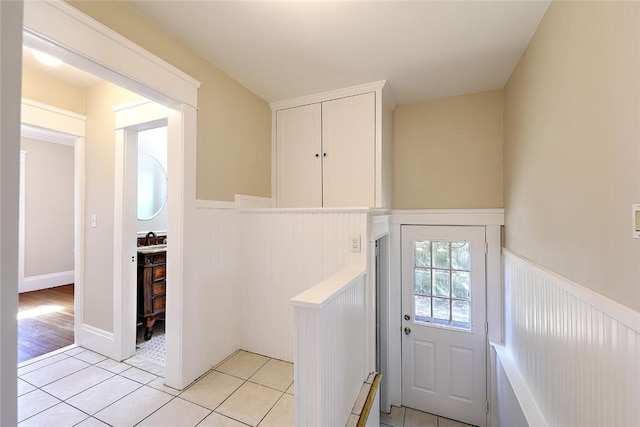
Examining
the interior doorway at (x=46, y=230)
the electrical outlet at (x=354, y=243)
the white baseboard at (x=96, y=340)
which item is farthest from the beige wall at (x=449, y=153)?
the interior doorway at (x=46, y=230)

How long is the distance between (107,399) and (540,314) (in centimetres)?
267

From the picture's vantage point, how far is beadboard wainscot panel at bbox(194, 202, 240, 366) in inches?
76.0

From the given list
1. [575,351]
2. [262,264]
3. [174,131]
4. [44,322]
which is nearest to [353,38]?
[174,131]

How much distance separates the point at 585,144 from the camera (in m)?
1.16

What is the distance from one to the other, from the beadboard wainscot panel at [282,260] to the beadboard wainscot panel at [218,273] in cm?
8

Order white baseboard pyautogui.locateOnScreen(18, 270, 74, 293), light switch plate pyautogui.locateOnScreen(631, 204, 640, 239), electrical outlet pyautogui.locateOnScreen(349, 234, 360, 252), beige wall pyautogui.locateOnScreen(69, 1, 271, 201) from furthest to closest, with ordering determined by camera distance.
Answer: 1. white baseboard pyautogui.locateOnScreen(18, 270, 74, 293)
2. electrical outlet pyautogui.locateOnScreen(349, 234, 360, 252)
3. beige wall pyautogui.locateOnScreen(69, 1, 271, 201)
4. light switch plate pyautogui.locateOnScreen(631, 204, 640, 239)

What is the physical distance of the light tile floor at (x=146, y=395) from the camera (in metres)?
1.48

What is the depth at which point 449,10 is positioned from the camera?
60.1 inches

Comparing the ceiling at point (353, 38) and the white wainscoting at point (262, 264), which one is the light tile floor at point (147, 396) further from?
the ceiling at point (353, 38)

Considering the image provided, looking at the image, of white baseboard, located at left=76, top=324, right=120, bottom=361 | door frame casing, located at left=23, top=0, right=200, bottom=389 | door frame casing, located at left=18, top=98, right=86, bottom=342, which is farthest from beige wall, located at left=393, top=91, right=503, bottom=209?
door frame casing, located at left=18, top=98, right=86, bottom=342

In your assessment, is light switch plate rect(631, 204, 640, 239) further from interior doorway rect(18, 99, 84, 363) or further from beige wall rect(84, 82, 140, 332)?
interior doorway rect(18, 99, 84, 363)

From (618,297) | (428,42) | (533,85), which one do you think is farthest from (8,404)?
(533,85)

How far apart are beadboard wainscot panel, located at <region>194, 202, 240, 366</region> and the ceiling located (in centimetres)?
114

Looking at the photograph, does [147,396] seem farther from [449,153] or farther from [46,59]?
[449,153]
